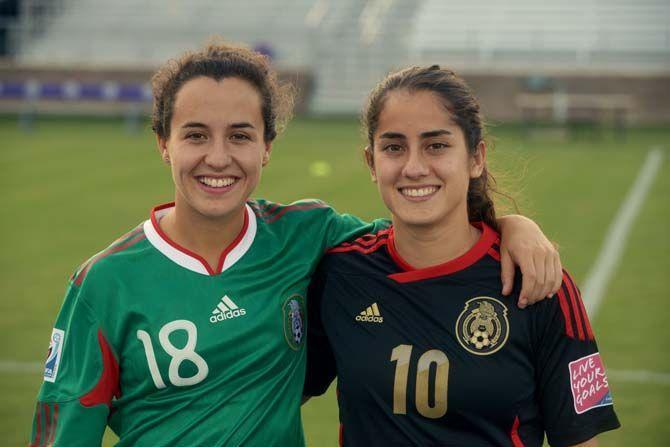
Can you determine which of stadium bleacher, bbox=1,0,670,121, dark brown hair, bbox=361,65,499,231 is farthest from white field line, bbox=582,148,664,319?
stadium bleacher, bbox=1,0,670,121

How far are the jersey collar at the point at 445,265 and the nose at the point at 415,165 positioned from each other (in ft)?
0.86

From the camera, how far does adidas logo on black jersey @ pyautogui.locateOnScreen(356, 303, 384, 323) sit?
9.18ft

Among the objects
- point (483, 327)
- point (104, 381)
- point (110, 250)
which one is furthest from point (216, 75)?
point (483, 327)

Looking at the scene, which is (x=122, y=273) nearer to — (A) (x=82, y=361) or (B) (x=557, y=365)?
(A) (x=82, y=361)

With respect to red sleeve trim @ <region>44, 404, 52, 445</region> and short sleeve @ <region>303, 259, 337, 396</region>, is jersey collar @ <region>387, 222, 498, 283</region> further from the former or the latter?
red sleeve trim @ <region>44, 404, 52, 445</region>

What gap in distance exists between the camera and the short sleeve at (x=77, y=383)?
264 centimetres

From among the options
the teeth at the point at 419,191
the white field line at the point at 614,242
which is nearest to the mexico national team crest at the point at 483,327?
the teeth at the point at 419,191

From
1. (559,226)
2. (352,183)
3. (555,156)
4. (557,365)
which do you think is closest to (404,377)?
(557,365)

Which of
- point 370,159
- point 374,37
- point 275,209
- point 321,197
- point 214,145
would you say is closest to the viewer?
point 214,145

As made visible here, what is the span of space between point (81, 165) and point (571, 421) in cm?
1329

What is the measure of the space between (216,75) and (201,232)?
0.45m

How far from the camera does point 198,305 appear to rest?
2.73m

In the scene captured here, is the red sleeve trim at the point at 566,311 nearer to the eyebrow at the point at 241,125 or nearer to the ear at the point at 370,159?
the ear at the point at 370,159

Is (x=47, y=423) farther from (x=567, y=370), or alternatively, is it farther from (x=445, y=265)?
(x=567, y=370)
